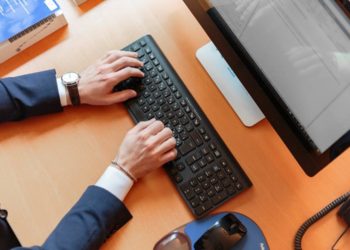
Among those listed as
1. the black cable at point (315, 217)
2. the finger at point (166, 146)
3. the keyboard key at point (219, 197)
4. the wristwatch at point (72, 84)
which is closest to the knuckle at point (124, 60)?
the wristwatch at point (72, 84)

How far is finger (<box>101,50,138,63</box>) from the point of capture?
92 cm

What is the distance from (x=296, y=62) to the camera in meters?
0.68

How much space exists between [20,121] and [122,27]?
323 mm

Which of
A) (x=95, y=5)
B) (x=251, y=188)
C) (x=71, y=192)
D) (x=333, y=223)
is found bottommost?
(x=333, y=223)

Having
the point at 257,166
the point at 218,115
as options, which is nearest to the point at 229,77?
the point at 218,115

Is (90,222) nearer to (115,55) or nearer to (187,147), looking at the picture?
(187,147)

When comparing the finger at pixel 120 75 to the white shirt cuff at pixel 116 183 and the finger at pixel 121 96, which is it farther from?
the white shirt cuff at pixel 116 183

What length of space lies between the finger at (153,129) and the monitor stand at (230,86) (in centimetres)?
16

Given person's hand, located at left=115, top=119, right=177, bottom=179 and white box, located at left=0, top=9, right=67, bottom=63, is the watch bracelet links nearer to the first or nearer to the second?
person's hand, located at left=115, top=119, right=177, bottom=179

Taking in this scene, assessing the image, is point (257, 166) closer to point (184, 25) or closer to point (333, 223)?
point (333, 223)

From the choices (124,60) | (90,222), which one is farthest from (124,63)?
(90,222)

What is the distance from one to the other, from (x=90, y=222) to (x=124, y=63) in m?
0.35

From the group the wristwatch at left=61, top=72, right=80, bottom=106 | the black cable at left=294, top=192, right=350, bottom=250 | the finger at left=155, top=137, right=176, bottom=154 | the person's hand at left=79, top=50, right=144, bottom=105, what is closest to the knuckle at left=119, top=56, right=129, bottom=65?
the person's hand at left=79, top=50, right=144, bottom=105

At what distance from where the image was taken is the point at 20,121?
0.91m
